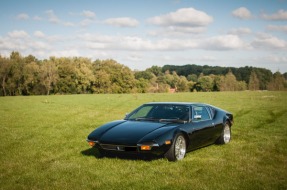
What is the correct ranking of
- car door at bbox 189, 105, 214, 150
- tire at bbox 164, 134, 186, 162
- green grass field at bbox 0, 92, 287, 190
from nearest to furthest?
green grass field at bbox 0, 92, 287, 190
tire at bbox 164, 134, 186, 162
car door at bbox 189, 105, 214, 150

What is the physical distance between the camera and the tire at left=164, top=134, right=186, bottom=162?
Answer: 26.1 ft

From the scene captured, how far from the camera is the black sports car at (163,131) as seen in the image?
775 cm

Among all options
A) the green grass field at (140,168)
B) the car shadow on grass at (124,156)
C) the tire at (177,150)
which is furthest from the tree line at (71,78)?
the tire at (177,150)

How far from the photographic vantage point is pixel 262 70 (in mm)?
151125

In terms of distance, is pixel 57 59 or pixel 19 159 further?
pixel 57 59

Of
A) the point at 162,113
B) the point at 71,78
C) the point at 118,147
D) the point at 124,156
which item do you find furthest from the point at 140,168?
the point at 71,78

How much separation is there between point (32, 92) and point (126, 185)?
8458 cm

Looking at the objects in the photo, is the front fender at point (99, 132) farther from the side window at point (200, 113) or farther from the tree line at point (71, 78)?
the tree line at point (71, 78)

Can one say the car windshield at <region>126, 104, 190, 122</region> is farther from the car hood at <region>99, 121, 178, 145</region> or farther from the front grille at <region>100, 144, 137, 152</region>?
the front grille at <region>100, 144, 137, 152</region>

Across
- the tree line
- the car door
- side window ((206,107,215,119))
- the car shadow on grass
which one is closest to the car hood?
the car shadow on grass

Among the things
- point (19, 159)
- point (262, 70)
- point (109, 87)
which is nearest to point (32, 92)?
point (109, 87)

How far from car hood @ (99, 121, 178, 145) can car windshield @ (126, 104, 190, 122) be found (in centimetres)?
41

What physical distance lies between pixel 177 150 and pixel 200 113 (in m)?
1.91

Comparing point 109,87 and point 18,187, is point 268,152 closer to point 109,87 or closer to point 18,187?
point 18,187
